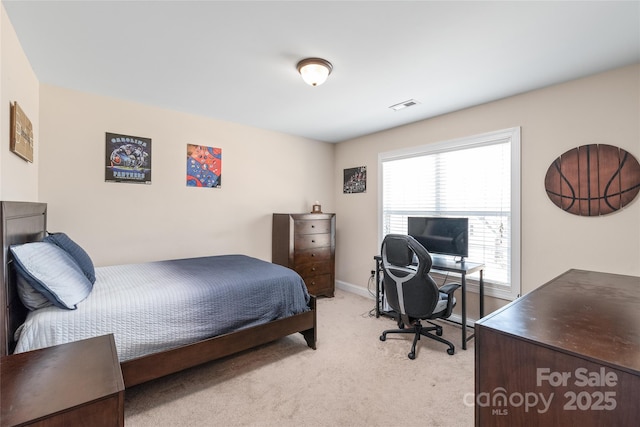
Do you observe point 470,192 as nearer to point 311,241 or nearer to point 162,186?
point 311,241

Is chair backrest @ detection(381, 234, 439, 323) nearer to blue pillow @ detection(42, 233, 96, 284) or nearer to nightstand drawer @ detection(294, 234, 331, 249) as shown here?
nightstand drawer @ detection(294, 234, 331, 249)

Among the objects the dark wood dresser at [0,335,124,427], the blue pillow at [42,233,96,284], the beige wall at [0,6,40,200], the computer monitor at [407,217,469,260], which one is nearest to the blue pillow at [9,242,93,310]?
the blue pillow at [42,233,96,284]

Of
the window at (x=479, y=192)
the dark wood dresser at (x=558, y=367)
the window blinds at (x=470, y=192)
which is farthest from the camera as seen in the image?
the window blinds at (x=470, y=192)

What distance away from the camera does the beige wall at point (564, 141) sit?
220 cm

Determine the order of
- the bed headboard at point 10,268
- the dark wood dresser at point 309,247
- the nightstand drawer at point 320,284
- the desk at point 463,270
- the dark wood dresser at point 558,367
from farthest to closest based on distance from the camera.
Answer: the nightstand drawer at point 320,284 < the dark wood dresser at point 309,247 < the desk at point 463,270 < the bed headboard at point 10,268 < the dark wood dresser at point 558,367

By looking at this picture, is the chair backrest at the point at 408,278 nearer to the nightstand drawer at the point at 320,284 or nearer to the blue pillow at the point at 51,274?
the nightstand drawer at the point at 320,284

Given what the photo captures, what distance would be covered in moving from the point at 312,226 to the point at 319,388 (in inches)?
88.7

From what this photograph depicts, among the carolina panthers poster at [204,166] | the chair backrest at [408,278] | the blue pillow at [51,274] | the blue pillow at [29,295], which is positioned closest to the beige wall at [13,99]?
the blue pillow at [51,274]

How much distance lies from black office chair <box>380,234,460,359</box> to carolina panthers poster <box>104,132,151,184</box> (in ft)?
8.83

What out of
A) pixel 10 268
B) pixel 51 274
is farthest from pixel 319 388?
pixel 10 268

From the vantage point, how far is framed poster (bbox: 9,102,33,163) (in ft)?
5.93

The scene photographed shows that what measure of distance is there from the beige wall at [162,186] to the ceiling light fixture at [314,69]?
1844 mm

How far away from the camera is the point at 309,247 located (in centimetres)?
398

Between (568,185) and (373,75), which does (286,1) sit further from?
(568,185)
